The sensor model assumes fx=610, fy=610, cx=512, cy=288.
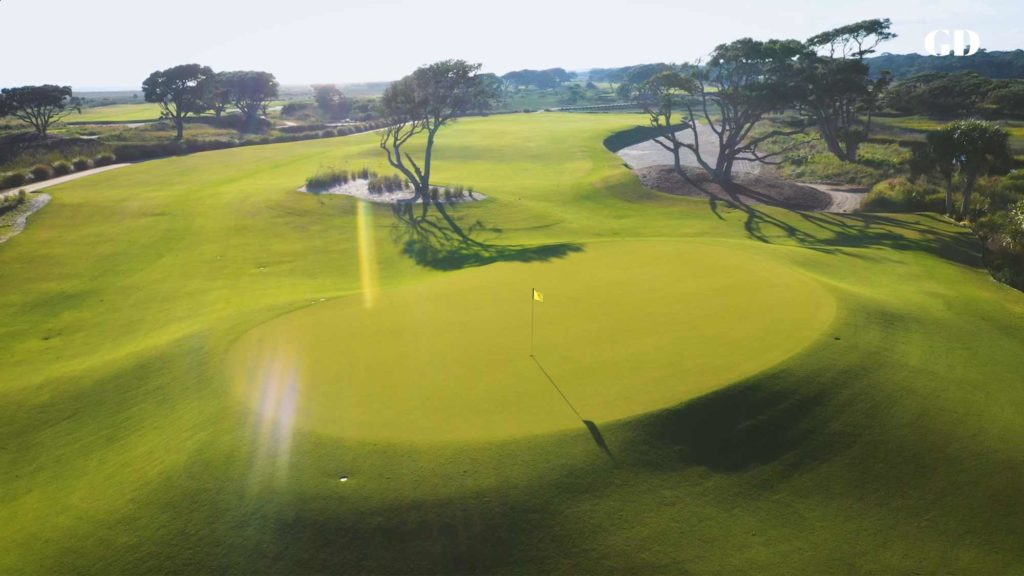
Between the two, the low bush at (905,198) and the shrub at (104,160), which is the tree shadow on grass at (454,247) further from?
the shrub at (104,160)

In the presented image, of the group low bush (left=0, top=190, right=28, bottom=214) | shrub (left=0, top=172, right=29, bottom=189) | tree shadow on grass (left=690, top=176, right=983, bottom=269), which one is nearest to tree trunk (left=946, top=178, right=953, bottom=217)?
tree shadow on grass (left=690, top=176, right=983, bottom=269)

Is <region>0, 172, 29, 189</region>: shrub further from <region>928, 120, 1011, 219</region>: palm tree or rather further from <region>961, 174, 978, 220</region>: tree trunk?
<region>961, 174, 978, 220</region>: tree trunk

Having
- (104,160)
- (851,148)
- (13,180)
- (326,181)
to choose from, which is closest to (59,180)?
(13,180)

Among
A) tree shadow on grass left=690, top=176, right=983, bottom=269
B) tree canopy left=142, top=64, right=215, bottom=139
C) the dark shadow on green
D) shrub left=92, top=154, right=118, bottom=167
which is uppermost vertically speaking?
tree canopy left=142, top=64, right=215, bottom=139

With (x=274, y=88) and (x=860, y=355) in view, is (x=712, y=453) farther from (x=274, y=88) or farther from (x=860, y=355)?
(x=274, y=88)

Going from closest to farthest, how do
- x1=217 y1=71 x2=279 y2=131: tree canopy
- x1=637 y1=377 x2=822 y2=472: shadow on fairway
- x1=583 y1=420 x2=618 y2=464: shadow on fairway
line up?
1. x1=583 y1=420 x2=618 y2=464: shadow on fairway
2. x1=637 y1=377 x2=822 y2=472: shadow on fairway
3. x1=217 y1=71 x2=279 y2=131: tree canopy

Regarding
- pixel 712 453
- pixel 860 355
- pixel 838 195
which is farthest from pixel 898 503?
pixel 838 195
